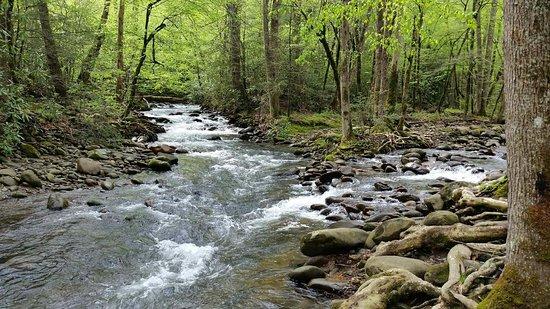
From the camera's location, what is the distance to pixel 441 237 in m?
5.82

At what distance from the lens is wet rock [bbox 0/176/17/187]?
33.3 ft

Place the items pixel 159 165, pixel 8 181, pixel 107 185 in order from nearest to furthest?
pixel 8 181, pixel 107 185, pixel 159 165

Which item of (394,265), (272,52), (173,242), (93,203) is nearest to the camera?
(394,265)

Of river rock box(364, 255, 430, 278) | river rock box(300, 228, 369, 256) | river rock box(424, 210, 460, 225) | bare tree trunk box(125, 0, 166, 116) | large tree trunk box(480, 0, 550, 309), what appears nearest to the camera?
large tree trunk box(480, 0, 550, 309)

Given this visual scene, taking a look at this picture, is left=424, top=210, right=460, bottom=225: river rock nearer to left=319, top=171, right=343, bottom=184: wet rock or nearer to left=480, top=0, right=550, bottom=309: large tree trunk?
left=480, top=0, right=550, bottom=309: large tree trunk

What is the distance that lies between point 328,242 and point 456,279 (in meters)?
2.54

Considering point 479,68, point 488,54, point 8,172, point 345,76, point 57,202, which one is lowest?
point 57,202

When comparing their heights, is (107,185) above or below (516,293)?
below

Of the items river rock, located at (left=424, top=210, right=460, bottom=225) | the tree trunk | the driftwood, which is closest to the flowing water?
the driftwood

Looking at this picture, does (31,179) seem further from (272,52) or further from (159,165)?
(272,52)

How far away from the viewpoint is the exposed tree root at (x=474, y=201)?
6412 millimetres

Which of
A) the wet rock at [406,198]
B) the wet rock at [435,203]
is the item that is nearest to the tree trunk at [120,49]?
the wet rock at [406,198]

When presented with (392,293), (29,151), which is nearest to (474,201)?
(392,293)

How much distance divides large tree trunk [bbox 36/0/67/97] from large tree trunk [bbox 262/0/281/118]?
9.21m
